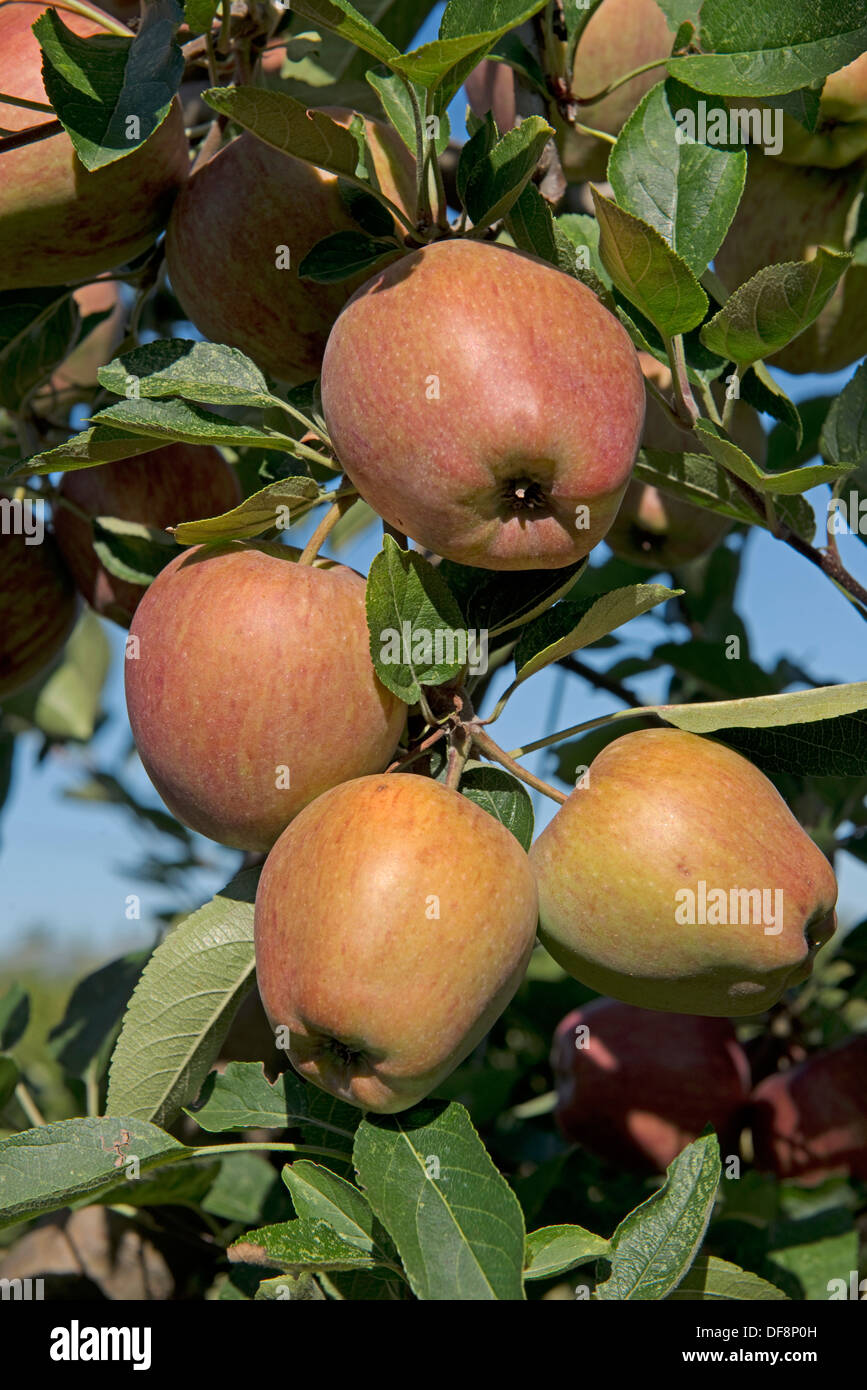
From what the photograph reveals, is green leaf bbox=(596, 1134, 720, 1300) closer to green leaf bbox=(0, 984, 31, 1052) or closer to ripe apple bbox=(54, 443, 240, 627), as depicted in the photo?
ripe apple bbox=(54, 443, 240, 627)

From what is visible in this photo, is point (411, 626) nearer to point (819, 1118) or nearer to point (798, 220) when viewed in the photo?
point (798, 220)

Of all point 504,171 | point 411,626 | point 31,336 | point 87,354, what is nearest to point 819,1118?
point 411,626

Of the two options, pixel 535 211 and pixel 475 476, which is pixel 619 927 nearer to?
pixel 475 476

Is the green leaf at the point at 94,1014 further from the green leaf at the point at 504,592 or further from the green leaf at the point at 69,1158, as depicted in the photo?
the green leaf at the point at 504,592

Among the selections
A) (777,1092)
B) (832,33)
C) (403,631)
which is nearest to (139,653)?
(403,631)

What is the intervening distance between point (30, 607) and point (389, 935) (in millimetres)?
926

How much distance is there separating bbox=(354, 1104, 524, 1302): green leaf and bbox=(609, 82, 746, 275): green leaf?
2.68 ft

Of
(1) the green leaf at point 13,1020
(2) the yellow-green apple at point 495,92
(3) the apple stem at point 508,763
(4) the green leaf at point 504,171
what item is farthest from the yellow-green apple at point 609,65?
(1) the green leaf at point 13,1020

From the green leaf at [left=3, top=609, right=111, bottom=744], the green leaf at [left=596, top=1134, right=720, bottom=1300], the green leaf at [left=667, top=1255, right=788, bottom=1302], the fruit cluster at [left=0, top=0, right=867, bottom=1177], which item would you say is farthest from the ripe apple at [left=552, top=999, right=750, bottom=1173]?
the green leaf at [left=3, top=609, right=111, bottom=744]

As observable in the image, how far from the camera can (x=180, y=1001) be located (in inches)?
44.9

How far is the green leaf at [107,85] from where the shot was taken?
3.26 ft

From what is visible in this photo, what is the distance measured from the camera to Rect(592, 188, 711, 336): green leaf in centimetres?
94

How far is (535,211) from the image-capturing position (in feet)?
3.47

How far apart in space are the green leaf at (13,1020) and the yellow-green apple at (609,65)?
1638 millimetres
